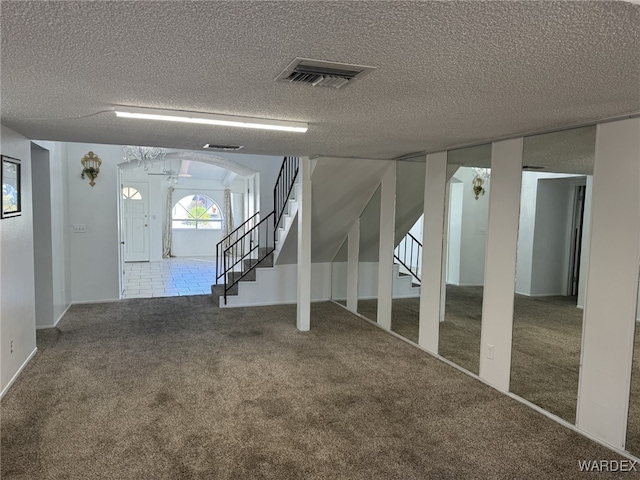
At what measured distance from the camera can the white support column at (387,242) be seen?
17.8 ft

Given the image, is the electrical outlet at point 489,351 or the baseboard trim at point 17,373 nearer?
the baseboard trim at point 17,373

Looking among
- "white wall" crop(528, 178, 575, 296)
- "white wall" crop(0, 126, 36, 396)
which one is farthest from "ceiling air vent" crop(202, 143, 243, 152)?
"white wall" crop(528, 178, 575, 296)

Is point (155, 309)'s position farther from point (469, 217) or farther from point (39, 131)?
point (469, 217)

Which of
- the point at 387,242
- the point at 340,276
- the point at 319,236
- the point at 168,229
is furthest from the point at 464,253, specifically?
the point at 168,229

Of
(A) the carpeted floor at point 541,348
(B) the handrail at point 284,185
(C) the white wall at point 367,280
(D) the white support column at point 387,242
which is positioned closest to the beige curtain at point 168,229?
(B) the handrail at point 284,185

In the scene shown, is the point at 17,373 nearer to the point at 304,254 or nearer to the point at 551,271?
the point at 304,254

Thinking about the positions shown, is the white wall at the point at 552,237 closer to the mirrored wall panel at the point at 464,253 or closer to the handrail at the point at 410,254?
the mirrored wall panel at the point at 464,253

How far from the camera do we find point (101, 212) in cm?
674

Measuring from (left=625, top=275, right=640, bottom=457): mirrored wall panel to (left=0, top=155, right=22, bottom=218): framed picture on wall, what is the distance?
4.60 meters

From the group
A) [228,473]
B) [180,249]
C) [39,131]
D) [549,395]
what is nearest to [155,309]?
[39,131]

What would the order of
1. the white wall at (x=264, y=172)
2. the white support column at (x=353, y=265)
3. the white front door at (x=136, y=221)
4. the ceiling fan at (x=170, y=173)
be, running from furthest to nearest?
the white front door at (x=136, y=221)
the ceiling fan at (x=170, y=173)
the white wall at (x=264, y=172)
the white support column at (x=353, y=265)

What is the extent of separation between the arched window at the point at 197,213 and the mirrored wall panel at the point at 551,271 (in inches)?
456

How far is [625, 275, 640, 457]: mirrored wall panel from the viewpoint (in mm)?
2645

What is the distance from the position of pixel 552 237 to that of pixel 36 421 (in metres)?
4.20
